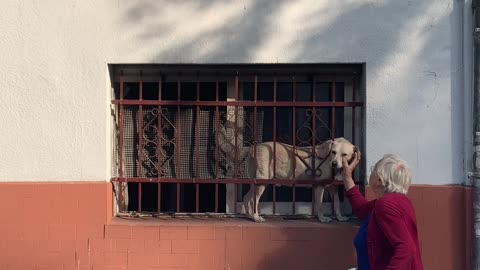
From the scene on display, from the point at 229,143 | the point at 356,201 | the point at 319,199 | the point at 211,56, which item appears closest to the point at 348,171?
the point at 356,201

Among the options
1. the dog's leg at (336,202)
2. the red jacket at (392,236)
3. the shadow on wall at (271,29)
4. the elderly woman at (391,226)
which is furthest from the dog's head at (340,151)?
the red jacket at (392,236)

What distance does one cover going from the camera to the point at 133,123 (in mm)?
4758

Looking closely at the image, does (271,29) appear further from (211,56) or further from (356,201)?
(356,201)

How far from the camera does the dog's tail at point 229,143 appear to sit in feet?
15.5

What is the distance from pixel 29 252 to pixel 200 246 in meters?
1.43

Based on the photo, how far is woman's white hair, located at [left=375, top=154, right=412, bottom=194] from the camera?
9.91ft

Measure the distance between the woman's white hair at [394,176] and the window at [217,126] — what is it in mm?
1583

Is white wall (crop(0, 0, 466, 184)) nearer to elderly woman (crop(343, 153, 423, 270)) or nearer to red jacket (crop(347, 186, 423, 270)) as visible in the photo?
elderly woman (crop(343, 153, 423, 270))

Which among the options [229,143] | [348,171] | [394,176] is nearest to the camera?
[394,176]

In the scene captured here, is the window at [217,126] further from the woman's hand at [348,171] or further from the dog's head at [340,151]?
the woman's hand at [348,171]

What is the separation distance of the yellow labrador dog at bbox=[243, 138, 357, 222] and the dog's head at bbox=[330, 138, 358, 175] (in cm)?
18

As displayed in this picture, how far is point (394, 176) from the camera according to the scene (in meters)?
3.02

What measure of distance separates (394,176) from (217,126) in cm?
201

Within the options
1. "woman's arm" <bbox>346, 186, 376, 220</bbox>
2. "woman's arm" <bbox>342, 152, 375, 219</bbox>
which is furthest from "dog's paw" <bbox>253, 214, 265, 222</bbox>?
"woman's arm" <bbox>346, 186, 376, 220</bbox>
